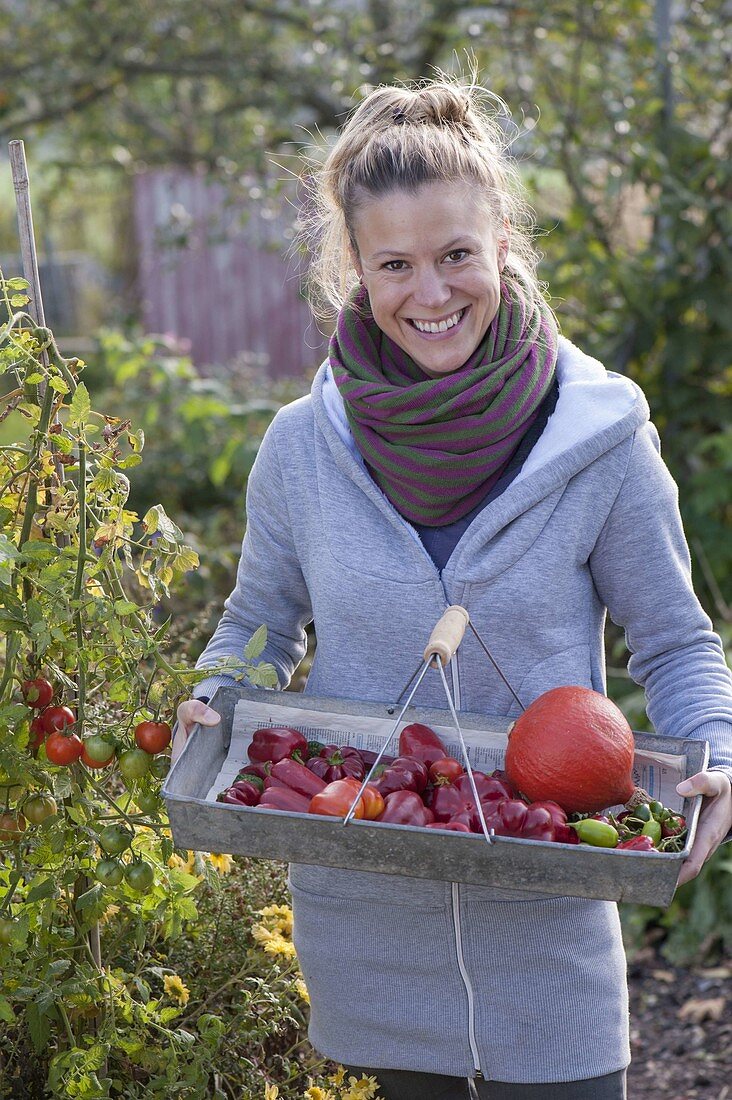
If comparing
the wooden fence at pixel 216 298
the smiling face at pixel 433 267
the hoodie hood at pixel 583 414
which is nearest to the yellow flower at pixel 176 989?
the hoodie hood at pixel 583 414

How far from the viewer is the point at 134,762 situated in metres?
1.58

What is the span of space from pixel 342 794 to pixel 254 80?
19.5 feet

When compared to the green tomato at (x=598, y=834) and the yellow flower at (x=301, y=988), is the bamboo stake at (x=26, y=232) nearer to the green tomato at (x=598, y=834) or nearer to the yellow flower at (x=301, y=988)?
the green tomato at (x=598, y=834)

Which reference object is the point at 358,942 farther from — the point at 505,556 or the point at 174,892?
the point at 505,556

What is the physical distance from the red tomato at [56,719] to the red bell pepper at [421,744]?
0.44m

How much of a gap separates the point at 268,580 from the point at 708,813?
2.47 feet

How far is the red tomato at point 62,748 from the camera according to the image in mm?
1577

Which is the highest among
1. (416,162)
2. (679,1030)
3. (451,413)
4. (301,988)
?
(416,162)

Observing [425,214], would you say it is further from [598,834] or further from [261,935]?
[261,935]

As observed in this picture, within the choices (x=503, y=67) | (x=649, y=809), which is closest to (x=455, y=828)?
(x=649, y=809)

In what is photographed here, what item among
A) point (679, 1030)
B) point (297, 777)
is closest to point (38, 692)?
point (297, 777)

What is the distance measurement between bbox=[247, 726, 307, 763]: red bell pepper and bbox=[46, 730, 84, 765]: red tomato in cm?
22

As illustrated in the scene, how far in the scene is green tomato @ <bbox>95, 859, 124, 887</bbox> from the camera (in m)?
1.57

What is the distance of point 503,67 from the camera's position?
5.96 metres
